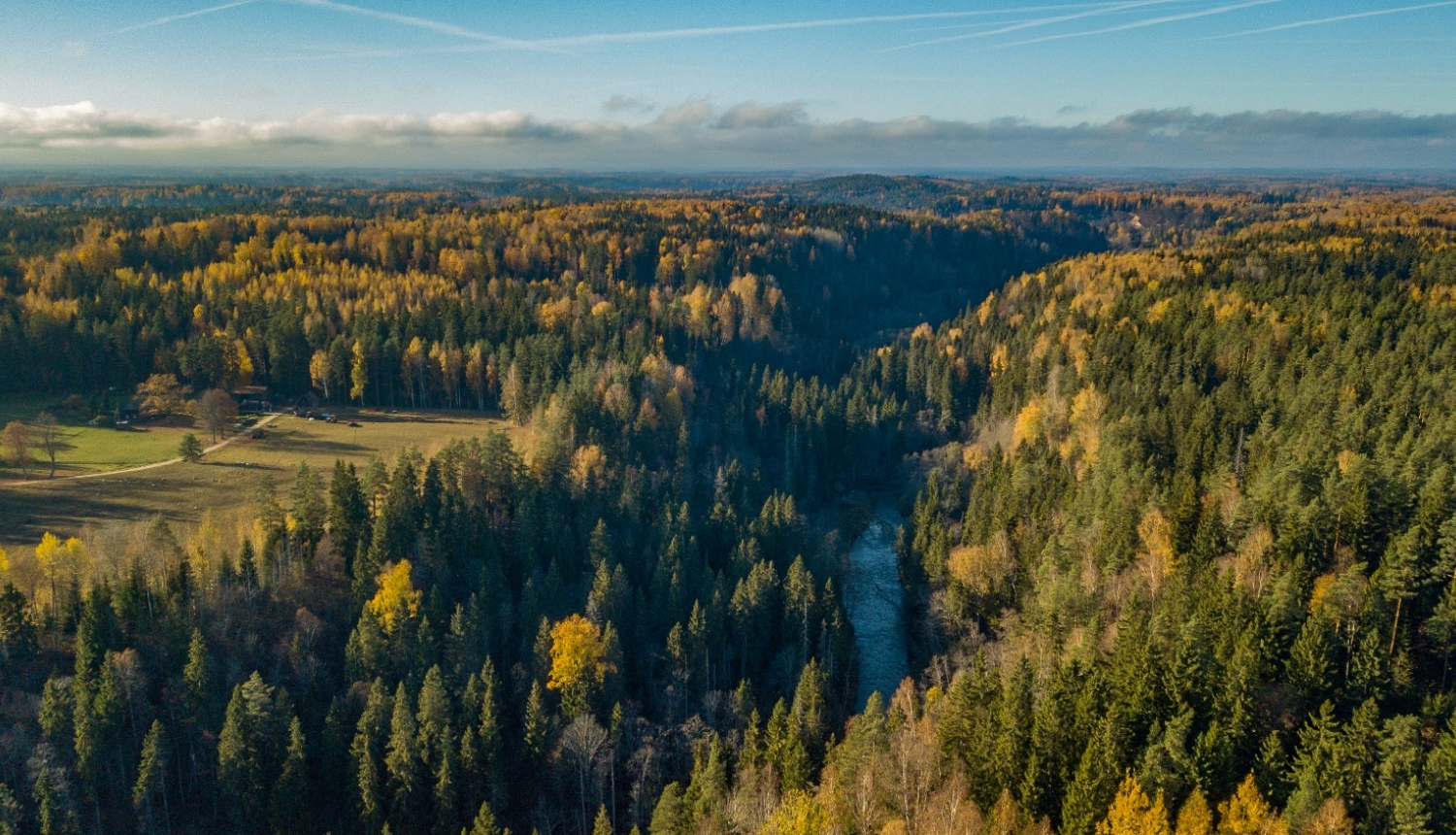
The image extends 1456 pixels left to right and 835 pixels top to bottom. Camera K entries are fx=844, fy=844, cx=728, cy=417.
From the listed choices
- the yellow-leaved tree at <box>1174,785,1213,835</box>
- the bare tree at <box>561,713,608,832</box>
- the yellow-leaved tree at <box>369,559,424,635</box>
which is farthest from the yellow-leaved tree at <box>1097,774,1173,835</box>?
the yellow-leaved tree at <box>369,559,424,635</box>

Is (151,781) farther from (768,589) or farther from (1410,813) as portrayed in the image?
(1410,813)

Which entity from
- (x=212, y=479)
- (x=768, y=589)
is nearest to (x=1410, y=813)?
(x=768, y=589)

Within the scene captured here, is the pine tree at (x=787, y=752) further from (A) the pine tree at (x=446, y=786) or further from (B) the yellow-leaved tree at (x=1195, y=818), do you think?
(B) the yellow-leaved tree at (x=1195, y=818)

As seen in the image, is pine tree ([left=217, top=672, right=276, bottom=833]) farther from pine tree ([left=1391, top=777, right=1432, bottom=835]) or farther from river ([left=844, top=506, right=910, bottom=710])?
pine tree ([left=1391, top=777, right=1432, bottom=835])

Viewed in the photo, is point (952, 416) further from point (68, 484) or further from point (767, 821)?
point (68, 484)

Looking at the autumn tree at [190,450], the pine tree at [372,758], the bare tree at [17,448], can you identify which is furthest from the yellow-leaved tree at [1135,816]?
the bare tree at [17,448]
